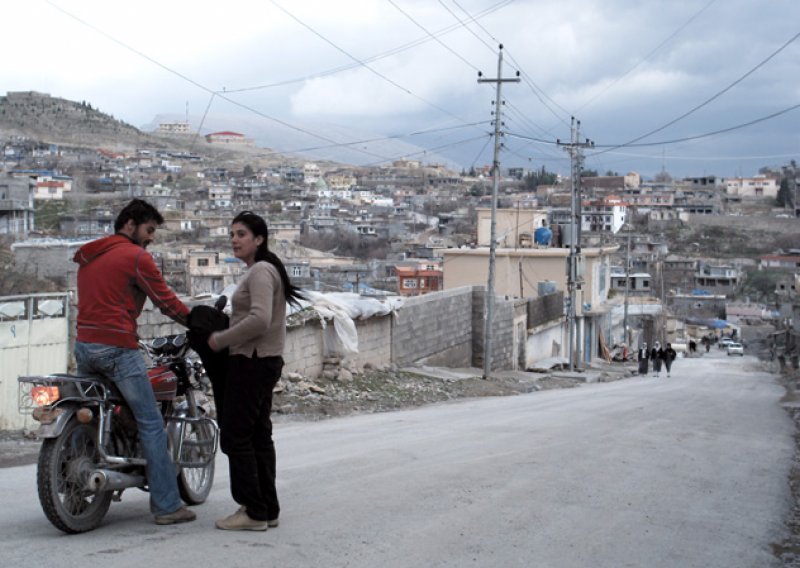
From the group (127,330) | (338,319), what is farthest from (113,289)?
(338,319)

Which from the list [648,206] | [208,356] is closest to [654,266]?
[648,206]

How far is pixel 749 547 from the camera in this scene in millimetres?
6328

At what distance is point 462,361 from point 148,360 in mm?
22669

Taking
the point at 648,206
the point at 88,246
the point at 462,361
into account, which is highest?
the point at 648,206

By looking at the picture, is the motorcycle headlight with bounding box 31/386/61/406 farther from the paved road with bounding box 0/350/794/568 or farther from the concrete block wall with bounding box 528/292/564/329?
the concrete block wall with bounding box 528/292/564/329

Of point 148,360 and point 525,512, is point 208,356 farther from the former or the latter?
point 525,512

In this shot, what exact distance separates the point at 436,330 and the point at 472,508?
19660 mm

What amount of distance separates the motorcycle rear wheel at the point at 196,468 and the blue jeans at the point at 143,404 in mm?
369

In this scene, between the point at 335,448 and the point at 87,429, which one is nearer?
the point at 87,429

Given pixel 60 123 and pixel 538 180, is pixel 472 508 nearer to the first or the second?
pixel 60 123

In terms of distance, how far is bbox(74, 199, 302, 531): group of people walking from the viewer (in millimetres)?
5906

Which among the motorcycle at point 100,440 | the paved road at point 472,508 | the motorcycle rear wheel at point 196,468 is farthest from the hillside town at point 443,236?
the motorcycle at point 100,440

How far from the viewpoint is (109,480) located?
19.2 feet

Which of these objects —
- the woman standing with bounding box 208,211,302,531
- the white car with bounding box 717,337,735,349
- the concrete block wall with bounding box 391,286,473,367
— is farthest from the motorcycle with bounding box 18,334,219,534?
the white car with bounding box 717,337,735,349
